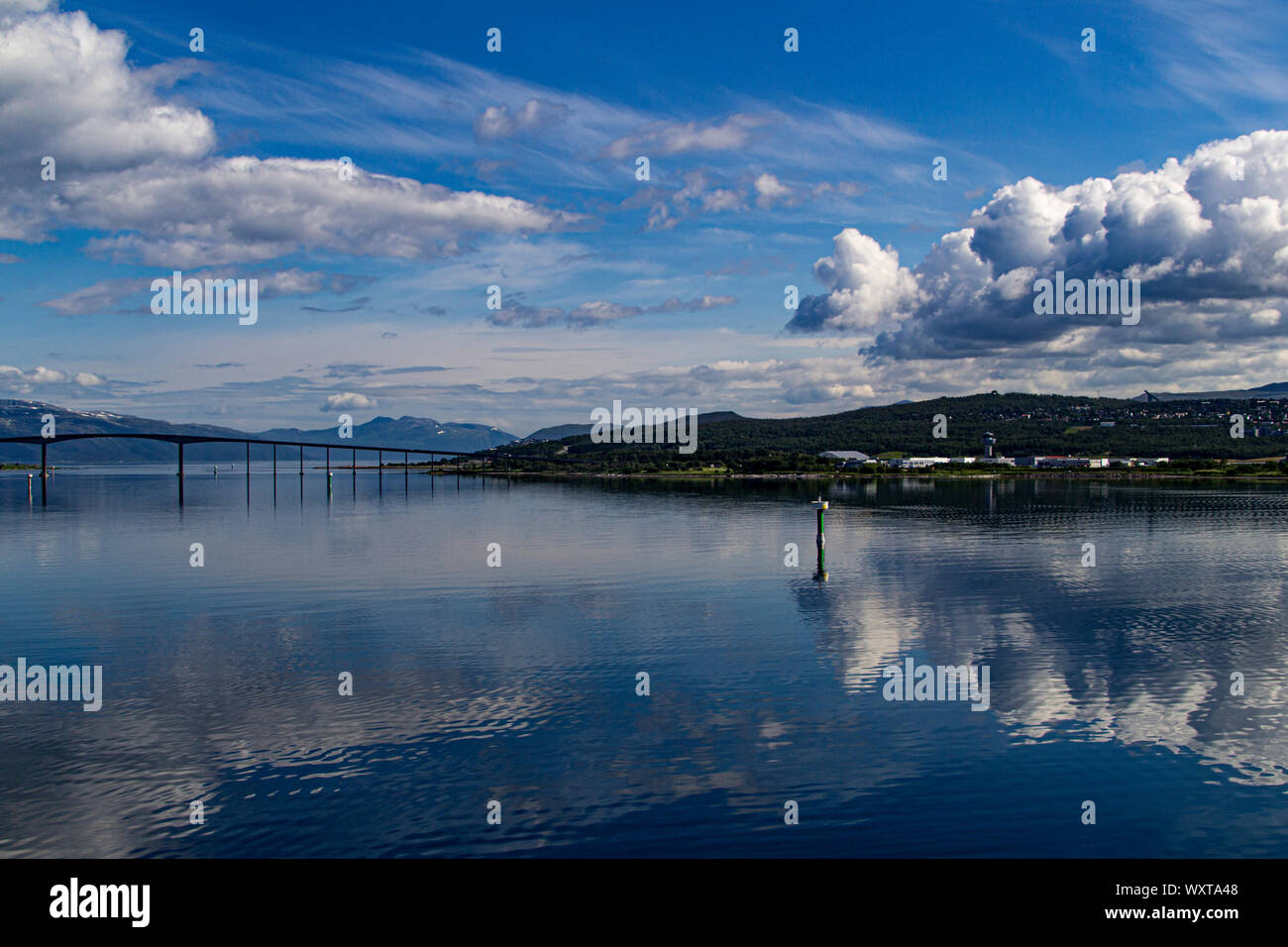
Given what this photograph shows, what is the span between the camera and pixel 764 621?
124ft

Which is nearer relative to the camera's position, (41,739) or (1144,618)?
(41,739)

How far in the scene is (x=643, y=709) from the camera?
24.7 m

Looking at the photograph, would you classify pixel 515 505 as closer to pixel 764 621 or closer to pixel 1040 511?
pixel 1040 511

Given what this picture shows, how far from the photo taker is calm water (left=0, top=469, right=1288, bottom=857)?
17375 mm

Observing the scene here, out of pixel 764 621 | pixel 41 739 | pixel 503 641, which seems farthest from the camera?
pixel 764 621

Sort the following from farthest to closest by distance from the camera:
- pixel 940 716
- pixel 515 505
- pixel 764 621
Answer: pixel 515 505
pixel 764 621
pixel 940 716

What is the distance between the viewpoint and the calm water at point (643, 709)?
57.0 feet
